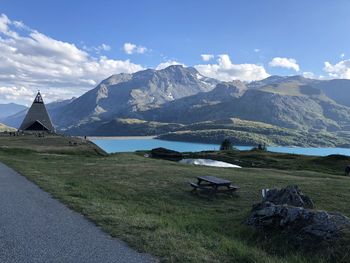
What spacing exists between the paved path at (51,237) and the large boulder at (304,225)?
4.78 metres

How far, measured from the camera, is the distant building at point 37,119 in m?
96.0

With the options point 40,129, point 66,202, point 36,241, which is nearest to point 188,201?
point 66,202

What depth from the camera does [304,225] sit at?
11.1 metres

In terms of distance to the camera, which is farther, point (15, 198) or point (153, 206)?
point (153, 206)

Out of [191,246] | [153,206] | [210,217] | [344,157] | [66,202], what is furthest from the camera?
[344,157]

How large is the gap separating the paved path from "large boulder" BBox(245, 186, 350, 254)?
4777 millimetres

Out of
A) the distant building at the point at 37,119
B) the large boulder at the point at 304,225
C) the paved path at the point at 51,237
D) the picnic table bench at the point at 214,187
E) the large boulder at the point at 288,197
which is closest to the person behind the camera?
the paved path at the point at 51,237

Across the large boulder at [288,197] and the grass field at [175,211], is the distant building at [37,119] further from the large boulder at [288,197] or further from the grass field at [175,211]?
the large boulder at [288,197]

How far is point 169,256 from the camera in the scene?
28.5 feet

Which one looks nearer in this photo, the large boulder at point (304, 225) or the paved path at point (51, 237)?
the paved path at point (51, 237)

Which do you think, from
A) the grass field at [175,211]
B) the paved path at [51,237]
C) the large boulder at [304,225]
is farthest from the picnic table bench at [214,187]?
the paved path at [51,237]

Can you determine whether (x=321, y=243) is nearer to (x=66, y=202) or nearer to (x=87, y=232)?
(x=87, y=232)

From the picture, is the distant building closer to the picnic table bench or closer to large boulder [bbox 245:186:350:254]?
the picnic table bench

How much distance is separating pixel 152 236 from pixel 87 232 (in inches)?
75.9
